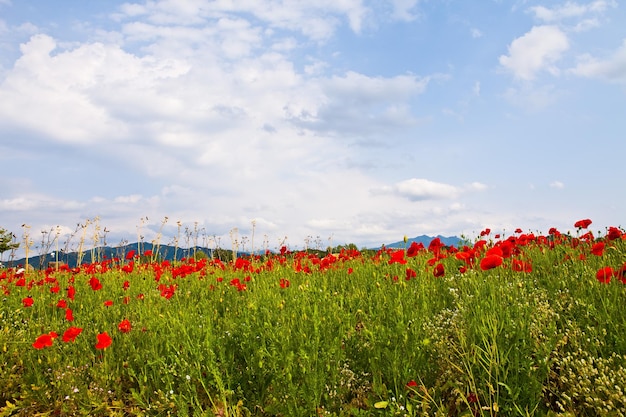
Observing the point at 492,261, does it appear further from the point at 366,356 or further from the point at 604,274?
the point at 366,356

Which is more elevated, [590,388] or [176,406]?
[590,388]

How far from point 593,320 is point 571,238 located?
11.1ft

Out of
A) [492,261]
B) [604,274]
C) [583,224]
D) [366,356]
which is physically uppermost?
[583,224]

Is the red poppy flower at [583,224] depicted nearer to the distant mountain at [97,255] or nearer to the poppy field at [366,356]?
the poppy field at [366,356]

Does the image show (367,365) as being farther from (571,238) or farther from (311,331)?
(571,238)

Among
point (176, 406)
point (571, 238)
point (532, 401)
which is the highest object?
point (571, 238)

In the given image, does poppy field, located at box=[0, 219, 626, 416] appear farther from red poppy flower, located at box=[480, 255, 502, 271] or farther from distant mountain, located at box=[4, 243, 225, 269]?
distant mountain, located at box=[4, 243, 225, 269]

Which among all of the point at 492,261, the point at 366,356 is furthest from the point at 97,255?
the point at 492,261

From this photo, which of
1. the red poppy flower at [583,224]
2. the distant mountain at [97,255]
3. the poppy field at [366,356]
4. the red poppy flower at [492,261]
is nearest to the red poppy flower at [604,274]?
the poppy field at [366,356]

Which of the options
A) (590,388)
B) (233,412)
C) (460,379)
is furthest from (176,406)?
(590,388)

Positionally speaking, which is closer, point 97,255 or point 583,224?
point 583,224

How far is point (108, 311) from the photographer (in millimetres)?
5164

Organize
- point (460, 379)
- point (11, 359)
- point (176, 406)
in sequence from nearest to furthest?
point (460, 379), point (176, 406), point (11, 359)

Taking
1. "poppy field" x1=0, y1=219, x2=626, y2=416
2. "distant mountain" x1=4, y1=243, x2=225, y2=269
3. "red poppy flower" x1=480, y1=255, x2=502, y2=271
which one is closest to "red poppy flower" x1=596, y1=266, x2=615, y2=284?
"poppy field" x1=0, y1=219, x2=626, y2=416
